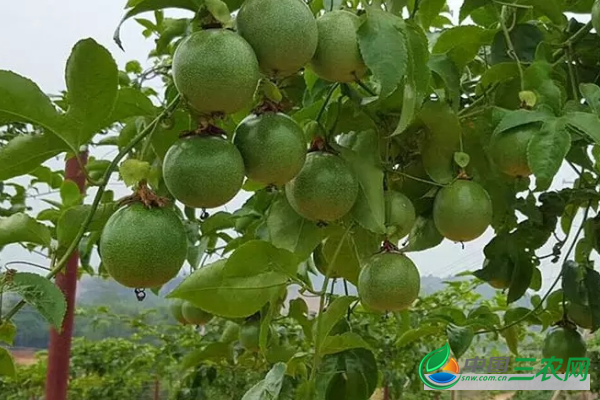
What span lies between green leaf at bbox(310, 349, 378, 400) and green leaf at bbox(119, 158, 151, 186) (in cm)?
43

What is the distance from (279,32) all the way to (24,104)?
0.70 feet

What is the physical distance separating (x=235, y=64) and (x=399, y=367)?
2.26 metres

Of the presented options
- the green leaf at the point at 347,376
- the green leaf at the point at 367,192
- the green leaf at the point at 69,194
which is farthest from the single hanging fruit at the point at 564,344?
the green leaf at the point at 69,194

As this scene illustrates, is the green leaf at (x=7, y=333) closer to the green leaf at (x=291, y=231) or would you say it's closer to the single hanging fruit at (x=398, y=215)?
the green leaf at (x=291, y=231)

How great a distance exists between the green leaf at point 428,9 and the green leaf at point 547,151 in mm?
247

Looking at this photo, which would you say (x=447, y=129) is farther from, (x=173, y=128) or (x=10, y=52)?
(x=10, y=52)

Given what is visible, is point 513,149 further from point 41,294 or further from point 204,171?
point 41,294

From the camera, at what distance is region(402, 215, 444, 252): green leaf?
900 millimetres

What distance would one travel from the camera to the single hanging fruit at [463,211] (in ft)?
2.57

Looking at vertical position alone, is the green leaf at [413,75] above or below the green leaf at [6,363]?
above

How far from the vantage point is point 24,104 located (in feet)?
1.92
